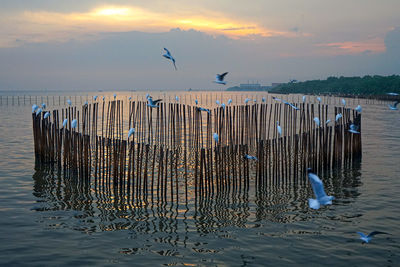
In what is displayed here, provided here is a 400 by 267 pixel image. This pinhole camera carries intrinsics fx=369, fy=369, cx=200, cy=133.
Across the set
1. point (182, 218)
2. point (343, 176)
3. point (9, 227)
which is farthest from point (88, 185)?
point (343, 176)

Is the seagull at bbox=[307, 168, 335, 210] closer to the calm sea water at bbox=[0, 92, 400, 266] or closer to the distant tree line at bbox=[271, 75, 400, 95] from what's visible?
the calm sea water at bbox=[0, 92, 400, 266]

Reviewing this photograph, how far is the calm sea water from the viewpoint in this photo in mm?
8133

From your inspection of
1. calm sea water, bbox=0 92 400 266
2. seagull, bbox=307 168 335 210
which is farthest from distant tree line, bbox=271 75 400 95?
seagull, bbox=307 168 335 210

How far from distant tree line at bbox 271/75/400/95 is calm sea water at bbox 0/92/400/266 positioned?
85.0 metres

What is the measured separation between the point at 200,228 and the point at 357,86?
4608 inches

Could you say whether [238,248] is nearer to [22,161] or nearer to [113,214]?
[113,214]

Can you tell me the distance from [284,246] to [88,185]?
7497 millimetres

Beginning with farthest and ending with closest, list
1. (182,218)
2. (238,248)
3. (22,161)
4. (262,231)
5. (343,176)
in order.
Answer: (22,161) → (343,176) → (182,218) → (262,231) → (238,248)

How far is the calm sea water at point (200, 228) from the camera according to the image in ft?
26.7

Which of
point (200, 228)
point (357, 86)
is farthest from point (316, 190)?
point (357, 86)

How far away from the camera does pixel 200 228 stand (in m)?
9.70

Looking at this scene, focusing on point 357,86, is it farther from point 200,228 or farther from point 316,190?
point 316,190

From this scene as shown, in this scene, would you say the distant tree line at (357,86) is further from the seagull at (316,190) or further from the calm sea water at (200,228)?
the seagull at (316,190)

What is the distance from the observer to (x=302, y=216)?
10.6 meters
